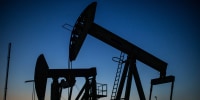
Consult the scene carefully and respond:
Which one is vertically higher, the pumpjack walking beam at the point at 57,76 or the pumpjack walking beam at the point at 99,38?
the pumpjack walking beam at the point at 99,38

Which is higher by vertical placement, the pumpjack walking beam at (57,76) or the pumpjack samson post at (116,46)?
the pumpjack samson post at (116,46)

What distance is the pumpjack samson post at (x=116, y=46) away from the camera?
348 inches

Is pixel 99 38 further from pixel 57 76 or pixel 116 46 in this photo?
pixel 57 76

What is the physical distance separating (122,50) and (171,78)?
6.92ft

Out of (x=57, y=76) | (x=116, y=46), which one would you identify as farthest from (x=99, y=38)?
(x=57, y=76)

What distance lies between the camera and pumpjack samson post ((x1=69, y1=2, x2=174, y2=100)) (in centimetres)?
884

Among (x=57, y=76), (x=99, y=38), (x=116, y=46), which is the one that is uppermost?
(x=99, y=38)

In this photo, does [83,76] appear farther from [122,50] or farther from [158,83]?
[158,83]

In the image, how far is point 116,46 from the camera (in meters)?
9.57

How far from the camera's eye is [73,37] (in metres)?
9.20

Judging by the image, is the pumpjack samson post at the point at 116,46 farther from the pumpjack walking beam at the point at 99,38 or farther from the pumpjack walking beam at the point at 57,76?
the pumpjack walking beam at the point at 57,76

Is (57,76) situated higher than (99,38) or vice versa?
(99,38)

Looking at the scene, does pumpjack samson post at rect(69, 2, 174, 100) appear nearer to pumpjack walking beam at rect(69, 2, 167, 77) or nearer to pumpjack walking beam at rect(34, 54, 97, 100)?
pumpjack walking beam at rect(69, 2, 167, 77)

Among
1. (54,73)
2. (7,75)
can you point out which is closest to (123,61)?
(54,73)
